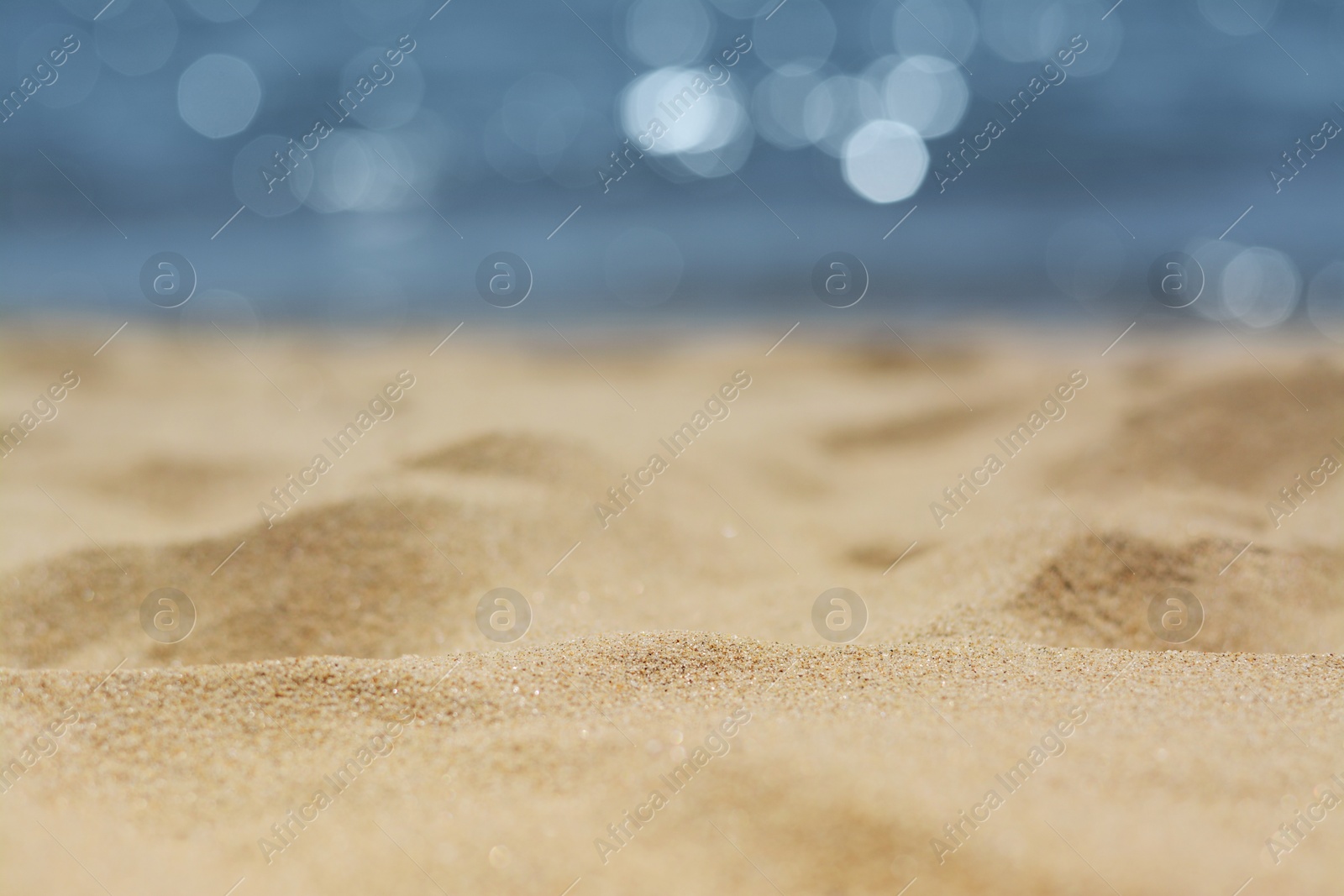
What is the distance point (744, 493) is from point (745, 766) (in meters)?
1.72

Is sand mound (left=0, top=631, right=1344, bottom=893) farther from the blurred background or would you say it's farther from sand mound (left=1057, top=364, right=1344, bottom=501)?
the blurred background

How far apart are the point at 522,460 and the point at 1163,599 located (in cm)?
165

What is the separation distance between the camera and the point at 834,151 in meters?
7.10

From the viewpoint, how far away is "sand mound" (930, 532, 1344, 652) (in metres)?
1.92

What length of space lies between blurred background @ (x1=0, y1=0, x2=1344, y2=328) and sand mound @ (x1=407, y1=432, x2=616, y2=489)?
2.79m

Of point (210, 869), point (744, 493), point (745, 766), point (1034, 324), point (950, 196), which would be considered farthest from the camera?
point (950, 196)

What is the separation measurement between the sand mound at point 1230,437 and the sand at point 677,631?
0.01 meters

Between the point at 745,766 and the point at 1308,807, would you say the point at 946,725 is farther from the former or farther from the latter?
the point at 1308,807

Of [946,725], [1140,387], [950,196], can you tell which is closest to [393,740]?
[946,725]

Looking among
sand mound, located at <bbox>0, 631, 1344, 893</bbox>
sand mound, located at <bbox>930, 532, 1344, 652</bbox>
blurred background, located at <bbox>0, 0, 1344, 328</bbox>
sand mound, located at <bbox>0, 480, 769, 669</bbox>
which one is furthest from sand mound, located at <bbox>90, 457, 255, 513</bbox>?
blurred background, located at <bbox>0, 0, 1344, 328</bbox>

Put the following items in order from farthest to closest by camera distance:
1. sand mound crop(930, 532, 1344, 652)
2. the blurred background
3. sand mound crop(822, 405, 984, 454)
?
1. the blurred background
2. sand mound crop(822, 405, 984, 454)
3. sand mound crop(930, 532, 1344, 652)

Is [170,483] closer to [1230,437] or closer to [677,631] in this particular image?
[677,631]

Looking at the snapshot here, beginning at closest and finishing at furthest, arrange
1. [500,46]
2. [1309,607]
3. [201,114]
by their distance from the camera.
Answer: [1309,607] → [201,114] → [500,46]

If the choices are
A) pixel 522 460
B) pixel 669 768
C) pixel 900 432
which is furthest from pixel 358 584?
pixel 900 432
